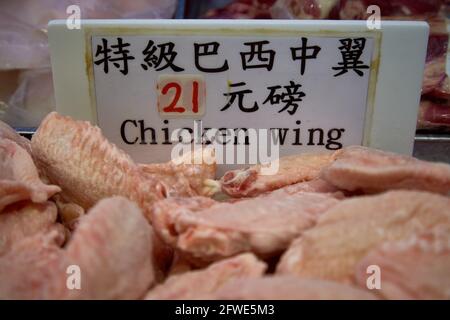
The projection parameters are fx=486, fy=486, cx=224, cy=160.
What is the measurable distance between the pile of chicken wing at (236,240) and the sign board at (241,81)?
10.8 inches

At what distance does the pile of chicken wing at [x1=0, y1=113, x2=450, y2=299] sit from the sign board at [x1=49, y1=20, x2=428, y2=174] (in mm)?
274

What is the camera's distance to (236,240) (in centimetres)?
76

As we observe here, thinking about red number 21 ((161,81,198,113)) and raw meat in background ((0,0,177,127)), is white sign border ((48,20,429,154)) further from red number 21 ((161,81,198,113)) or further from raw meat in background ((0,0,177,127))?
raw meat in background ((0,0,177,127))

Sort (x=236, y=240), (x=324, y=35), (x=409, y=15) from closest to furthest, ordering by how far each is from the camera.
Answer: (x=236, y=240) → (x=324, y=35) → (x=409, y=15)

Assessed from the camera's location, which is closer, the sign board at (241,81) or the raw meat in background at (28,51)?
the sign board at (241,81)

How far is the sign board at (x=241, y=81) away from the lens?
1.16 metres

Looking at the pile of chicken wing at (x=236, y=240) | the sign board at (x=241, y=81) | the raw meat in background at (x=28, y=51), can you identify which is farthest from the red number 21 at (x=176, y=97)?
the raw meat in background at (x=28, y=51)

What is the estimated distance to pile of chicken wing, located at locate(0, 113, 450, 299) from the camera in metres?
0.68

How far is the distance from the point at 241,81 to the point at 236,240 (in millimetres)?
544

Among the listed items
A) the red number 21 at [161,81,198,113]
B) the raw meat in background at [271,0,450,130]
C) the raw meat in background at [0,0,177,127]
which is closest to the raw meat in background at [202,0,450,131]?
the raw meat in background at [271,0,450,130]

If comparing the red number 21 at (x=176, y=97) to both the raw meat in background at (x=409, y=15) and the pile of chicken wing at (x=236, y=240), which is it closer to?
the pile of chicken wing at (x=236, y=240)

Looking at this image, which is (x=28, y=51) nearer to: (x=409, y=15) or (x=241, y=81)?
(x=241, y=81)

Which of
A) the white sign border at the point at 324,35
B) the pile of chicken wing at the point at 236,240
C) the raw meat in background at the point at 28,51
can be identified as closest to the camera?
the pile of chicken wing at the point at 236,240

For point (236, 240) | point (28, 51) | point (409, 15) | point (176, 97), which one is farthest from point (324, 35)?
point (28, 51)
